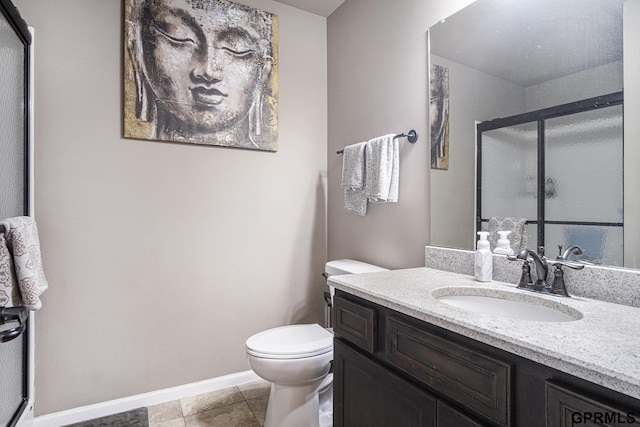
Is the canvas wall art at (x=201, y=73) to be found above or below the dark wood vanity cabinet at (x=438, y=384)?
above

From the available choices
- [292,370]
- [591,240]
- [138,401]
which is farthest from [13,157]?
[591,240]

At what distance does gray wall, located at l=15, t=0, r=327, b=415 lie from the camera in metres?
1.66

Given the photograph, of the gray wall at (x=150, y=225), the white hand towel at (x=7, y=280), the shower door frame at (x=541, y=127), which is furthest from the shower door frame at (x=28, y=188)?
the shower door frame at (x=541, y=127)

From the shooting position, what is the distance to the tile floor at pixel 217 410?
1724 millimetres

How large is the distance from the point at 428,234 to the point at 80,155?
6.00 ft

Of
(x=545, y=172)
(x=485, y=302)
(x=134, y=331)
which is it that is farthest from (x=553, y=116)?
(x=134, y=331)

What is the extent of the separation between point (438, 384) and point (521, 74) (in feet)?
3.77

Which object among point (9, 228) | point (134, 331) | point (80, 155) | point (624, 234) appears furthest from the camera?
point (134, 331)

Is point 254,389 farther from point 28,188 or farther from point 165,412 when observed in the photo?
point 28,188

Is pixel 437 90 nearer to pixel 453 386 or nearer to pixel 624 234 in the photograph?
pixel 624 234

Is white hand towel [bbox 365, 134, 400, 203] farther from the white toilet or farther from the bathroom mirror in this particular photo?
the white toilet

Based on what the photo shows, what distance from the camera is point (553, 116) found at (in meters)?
1.14

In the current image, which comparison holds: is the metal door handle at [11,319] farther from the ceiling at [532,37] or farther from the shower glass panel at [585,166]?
the ceiling at [532,37]

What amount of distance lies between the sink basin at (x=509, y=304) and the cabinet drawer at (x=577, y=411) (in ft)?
1.16
